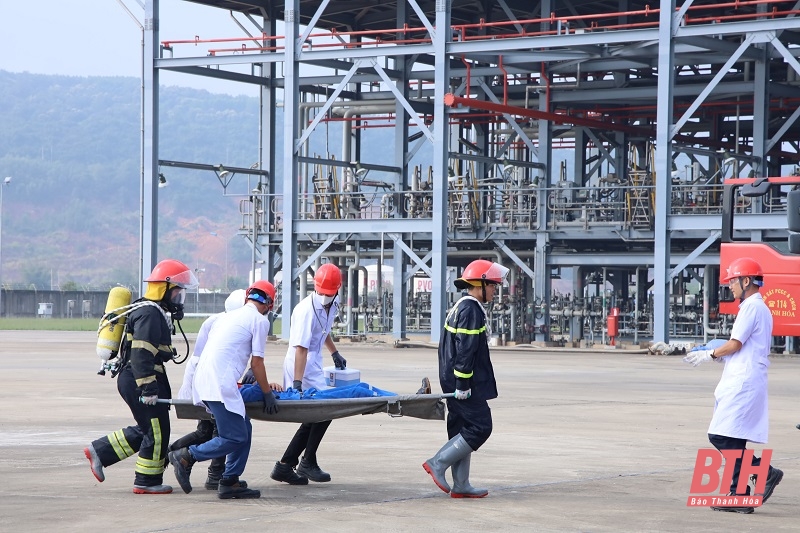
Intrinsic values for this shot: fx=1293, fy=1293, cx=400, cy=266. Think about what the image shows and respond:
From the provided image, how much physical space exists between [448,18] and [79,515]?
2498 cm

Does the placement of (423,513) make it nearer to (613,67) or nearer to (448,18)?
(448,18)

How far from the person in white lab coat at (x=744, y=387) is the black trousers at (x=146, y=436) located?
3.87m

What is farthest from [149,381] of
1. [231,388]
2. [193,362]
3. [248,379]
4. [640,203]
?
[640,203]

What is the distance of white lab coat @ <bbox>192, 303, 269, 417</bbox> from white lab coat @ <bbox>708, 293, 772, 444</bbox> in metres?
3.37

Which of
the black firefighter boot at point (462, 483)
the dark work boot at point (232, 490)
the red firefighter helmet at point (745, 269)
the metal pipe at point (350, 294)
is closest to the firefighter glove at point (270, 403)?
the dark work boot at point (232, 490)

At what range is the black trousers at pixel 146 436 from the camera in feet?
31.5

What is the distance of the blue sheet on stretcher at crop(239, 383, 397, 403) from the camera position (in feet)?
31.8

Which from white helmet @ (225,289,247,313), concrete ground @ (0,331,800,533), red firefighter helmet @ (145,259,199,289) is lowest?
concrete ground @ (0,331,800,533)

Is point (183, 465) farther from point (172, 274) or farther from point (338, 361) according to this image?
point (338, 361)

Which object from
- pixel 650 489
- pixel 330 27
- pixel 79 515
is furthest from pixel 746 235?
pixel 79 515

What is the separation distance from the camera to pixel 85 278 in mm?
174500

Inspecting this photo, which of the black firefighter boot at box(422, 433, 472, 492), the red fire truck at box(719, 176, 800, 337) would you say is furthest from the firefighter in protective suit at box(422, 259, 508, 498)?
the red fire truck at box(719, 176, 800, 337)

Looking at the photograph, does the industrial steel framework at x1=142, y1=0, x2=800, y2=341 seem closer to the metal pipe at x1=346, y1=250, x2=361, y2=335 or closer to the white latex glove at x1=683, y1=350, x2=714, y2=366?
the metal pipe at x1=346, y1=250, x2=361, y2=335

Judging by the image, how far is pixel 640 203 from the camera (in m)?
Result: 34.8
